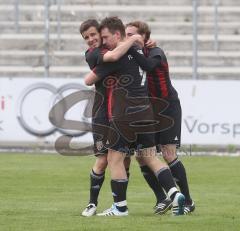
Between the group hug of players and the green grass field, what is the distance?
0.32 m

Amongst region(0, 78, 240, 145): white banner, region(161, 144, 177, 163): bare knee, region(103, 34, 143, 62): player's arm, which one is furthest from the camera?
region(0, 78, 240, 145): white banner

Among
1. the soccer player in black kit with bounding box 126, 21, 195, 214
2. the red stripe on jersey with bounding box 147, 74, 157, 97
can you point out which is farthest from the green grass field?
the red stripe on jersey with bounding box 147, 74, 157, 97

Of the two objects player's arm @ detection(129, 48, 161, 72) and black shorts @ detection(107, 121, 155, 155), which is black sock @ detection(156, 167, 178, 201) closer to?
black shorts @ detection(107, 121, 155, 155)

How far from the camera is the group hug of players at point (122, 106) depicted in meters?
10.5

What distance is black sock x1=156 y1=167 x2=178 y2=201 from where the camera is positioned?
1068cm

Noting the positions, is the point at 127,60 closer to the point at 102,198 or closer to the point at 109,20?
the point at 109,20

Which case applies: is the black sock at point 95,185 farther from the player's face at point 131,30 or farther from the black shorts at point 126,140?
the player's face at point 131,30

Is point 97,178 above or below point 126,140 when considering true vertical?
below

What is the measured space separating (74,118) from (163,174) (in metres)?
12.3

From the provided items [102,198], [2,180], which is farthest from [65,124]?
[102,198]

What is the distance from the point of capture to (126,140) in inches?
416

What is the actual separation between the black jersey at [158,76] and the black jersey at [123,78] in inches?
10.8

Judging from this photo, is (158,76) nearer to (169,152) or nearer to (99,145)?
(169,152)

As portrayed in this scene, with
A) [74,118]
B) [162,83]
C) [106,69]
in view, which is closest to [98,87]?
[106,69]
